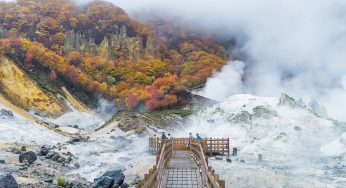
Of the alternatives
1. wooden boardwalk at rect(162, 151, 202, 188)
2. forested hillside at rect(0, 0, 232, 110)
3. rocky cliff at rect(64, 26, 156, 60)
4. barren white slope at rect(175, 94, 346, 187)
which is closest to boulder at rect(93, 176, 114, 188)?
wooden boardwalk at rect(162, 151, 202, 188)

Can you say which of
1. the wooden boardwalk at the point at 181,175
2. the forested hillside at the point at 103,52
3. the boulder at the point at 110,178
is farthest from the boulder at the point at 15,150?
the forested hillside at the point at 103,52

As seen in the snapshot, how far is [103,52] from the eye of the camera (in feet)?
210

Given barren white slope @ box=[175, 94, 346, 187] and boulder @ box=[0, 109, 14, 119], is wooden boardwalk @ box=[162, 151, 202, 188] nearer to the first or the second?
barren white slope @ box=[175, 94, 346, 187]

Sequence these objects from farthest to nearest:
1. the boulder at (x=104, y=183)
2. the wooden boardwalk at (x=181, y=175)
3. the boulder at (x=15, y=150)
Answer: the boulder at (x=15, y=150) → the boulder at (x=104, y=183) → the wooden boardwalk at (x=181, y=175)

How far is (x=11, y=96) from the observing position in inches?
1622

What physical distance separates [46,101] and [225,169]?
99.9 feet

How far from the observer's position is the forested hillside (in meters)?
49.1

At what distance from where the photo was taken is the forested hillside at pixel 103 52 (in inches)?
1933

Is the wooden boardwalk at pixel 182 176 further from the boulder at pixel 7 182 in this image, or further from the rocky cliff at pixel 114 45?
the rocky cliff at pixel 114 45

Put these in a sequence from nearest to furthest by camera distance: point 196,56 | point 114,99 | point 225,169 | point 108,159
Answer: point 225,169, point 108,159, point 114,99, point 196,56

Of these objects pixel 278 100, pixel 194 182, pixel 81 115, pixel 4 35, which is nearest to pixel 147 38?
pixel 4 35

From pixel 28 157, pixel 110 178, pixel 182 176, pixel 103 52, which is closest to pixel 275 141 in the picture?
pixel 182 176

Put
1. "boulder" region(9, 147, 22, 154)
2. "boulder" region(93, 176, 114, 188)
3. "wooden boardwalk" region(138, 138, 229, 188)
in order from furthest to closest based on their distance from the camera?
"boulder" region(9, 147, 22, 154)
"boulder" region(93, 176, 114, 188)
"wooden boardwalk" region(138, 138, 229, 188)

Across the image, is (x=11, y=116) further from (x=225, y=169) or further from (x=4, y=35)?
(x=4, y=35)
